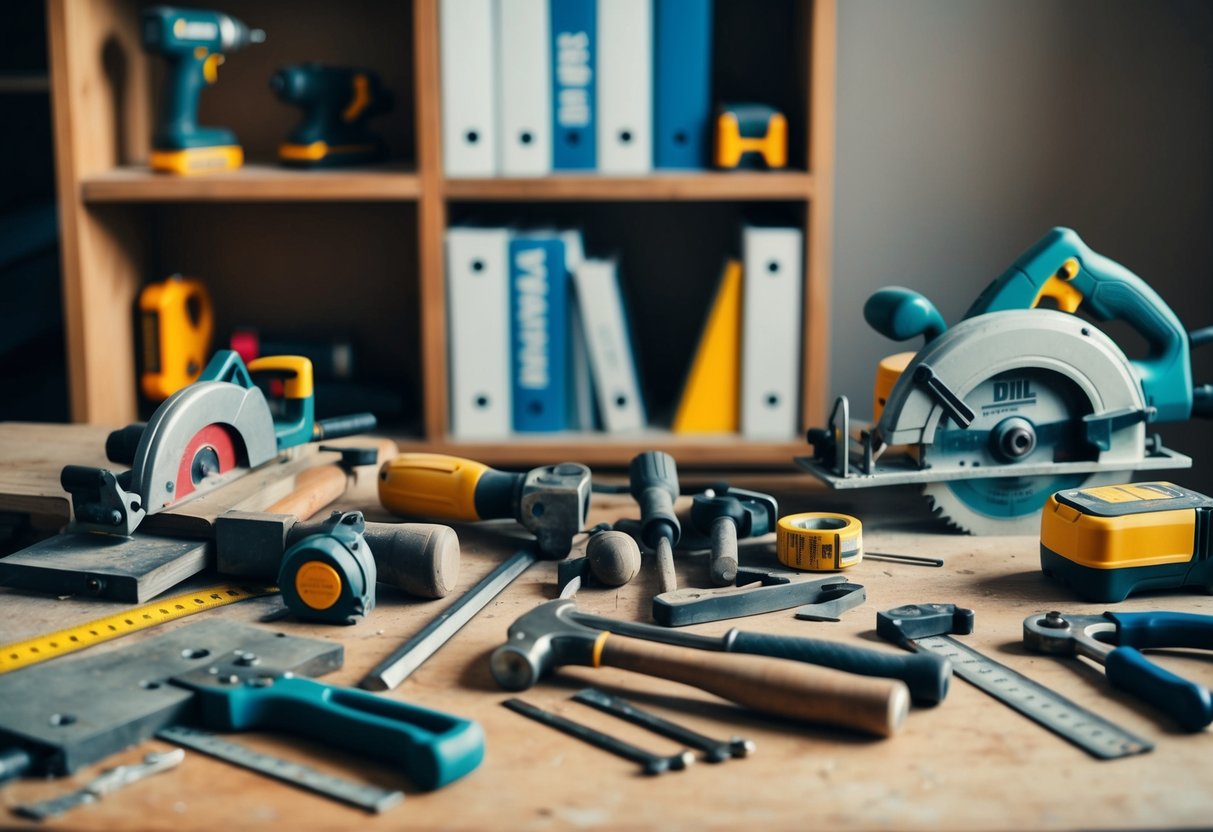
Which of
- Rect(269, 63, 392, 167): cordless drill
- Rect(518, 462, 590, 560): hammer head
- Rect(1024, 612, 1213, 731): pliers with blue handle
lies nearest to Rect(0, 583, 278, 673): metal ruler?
Rect(518, 462, 590, 560): hammer head

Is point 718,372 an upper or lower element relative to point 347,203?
lower

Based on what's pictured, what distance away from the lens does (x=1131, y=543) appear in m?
1.09

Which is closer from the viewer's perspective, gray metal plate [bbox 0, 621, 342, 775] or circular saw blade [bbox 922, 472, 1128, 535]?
gray metal plate [bbox 0, 621, 342, 775]

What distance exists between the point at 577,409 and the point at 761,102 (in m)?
0.61

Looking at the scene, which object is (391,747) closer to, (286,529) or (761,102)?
(286,529)

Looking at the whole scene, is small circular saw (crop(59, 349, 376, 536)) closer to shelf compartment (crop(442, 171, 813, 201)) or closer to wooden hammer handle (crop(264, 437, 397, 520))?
wooden hammer handle (crop(264, 437, 397, 520))

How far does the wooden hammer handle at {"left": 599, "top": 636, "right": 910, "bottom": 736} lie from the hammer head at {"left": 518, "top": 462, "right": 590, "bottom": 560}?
31cm

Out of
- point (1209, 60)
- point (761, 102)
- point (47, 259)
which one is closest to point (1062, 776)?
point (761, 102)

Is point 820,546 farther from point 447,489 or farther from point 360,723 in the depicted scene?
point 360,723

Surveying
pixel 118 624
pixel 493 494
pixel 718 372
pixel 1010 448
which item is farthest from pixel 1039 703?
pixel 718 372

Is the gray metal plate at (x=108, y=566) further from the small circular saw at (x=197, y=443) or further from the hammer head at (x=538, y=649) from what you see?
the hammer head at (x=538, y=649)

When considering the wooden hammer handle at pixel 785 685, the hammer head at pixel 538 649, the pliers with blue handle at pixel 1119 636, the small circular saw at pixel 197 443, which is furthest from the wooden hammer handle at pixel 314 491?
the pliers with blue handle at pixel 1119 636

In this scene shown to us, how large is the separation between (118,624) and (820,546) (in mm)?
604

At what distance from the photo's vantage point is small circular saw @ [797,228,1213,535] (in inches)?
50.1
